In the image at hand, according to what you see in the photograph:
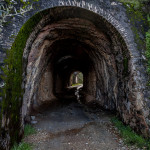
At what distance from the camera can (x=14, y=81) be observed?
352 cm

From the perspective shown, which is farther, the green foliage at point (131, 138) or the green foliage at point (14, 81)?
the green foliage at point (131, 138)

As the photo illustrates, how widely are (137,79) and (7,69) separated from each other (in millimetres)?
4055

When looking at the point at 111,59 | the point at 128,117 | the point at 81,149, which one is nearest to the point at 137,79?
the point at 128,117

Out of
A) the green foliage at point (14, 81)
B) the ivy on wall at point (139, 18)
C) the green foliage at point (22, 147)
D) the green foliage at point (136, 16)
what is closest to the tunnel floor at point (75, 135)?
the green foliage at point (22, 147)

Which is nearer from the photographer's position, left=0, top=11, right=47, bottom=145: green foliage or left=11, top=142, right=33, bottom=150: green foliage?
left=0, top=11, right=47, bottom=145: green foliage

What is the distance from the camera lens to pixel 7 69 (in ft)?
10.8

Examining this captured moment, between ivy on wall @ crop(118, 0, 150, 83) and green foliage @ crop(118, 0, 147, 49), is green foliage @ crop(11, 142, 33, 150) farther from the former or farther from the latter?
green foliage @ crop(118, 0, 147, 49)

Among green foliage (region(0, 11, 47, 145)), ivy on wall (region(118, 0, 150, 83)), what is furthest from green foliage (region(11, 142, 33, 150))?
ivy on wall (region(118, 0, 150, 83))

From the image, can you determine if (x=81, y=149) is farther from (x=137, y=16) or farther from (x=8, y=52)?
(x=137, y=16)

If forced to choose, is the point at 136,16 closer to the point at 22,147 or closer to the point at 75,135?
the point at 75,135

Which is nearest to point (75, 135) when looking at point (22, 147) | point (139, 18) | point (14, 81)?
point (22, 147)

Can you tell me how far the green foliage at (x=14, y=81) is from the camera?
125 inches

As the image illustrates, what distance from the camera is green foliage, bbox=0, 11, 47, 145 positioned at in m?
3.18

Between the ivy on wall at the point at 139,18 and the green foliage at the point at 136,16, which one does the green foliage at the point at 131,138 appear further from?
the green foliage at the point at 136,16
